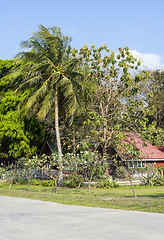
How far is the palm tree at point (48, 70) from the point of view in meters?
29.1

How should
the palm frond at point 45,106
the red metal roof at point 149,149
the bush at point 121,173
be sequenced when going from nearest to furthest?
the palm frond at point 45,106, the bush at point 121,173, the red metal roof at point 149,149

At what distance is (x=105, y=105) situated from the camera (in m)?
33.2

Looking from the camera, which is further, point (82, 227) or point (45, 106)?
point (45, 106)

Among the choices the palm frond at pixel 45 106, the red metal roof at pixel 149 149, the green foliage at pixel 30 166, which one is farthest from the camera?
the red metal roof at pixel 149 149

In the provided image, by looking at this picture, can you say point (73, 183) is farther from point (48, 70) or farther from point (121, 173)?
point (48, 70)

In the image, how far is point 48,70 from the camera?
96.6ft

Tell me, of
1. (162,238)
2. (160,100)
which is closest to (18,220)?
(162,238)

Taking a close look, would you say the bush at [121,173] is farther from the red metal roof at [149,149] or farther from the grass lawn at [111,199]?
the grass lawn at [111,199]

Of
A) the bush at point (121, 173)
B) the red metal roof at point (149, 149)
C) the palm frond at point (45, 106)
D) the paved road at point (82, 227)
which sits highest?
the palm frond at point (45, 106)

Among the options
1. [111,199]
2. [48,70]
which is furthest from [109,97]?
[111,199]

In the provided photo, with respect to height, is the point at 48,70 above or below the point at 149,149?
above

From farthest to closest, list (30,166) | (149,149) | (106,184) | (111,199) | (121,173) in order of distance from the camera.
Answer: (149,149), (121,173), (106,184), (30,166), (111,199)

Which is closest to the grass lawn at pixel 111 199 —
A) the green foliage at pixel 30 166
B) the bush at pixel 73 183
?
the green foliage at pixel 30 166

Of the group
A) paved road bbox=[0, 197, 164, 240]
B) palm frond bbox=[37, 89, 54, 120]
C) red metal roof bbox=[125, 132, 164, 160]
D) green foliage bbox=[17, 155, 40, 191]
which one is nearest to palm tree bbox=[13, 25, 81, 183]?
palm frond bbox=[37, 89, 54, 120]
